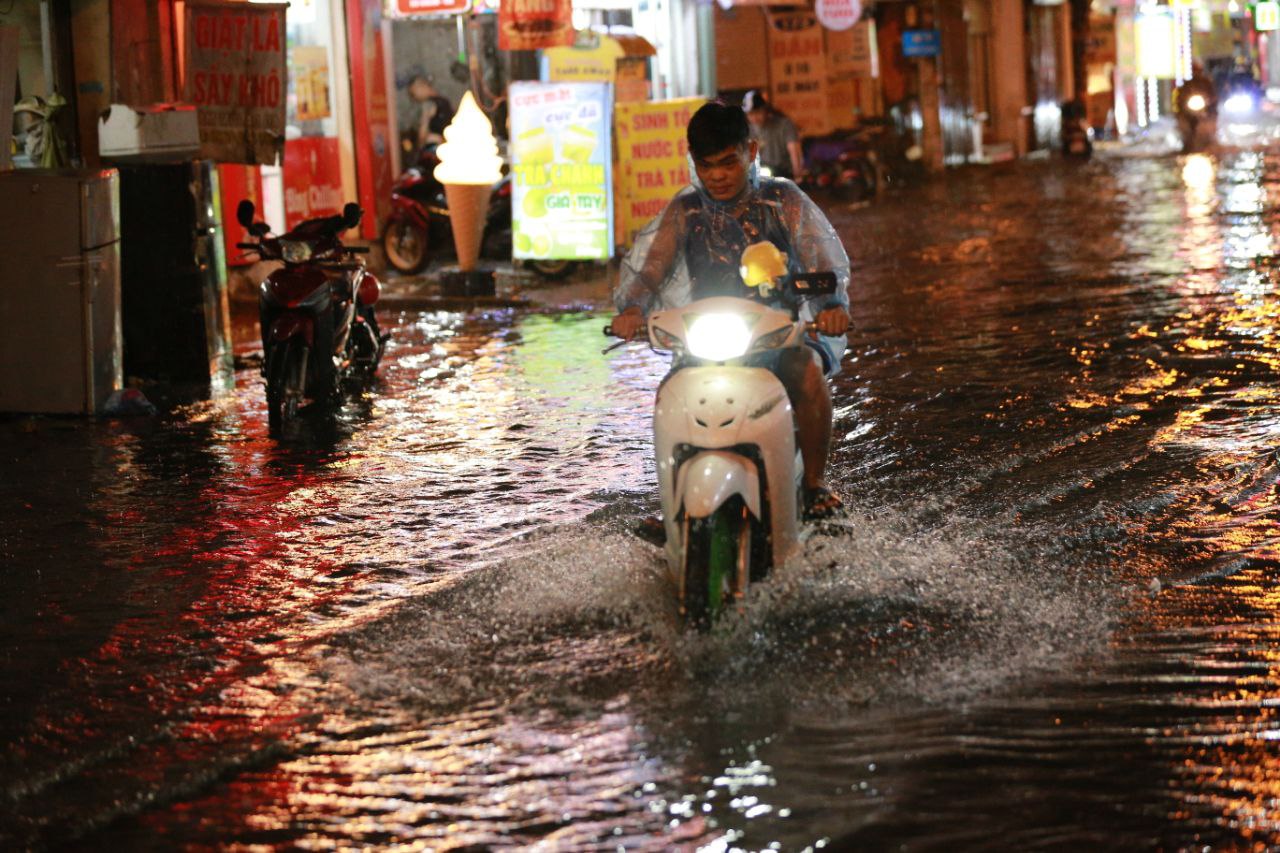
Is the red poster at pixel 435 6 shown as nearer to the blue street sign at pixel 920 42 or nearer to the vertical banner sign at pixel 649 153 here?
the vertical banner sign at pixel 649 153

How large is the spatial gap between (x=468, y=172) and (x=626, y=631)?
37.0 ft

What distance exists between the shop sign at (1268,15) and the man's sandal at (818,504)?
4574 cm

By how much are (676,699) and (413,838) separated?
100 cm

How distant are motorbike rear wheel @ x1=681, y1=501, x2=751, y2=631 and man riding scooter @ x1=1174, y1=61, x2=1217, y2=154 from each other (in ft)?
102

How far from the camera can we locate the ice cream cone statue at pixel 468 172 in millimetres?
15797

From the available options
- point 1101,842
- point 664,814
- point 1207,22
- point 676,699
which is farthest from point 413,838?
point 1207,22

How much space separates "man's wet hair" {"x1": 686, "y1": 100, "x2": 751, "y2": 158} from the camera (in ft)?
17.6

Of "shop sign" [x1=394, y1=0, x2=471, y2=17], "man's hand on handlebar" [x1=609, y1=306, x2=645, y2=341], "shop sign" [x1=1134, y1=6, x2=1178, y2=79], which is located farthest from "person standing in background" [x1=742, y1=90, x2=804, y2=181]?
"shop sign" [x1=1134, y1=6, x2=1178, y2=79]

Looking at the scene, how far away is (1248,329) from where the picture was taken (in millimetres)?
10570

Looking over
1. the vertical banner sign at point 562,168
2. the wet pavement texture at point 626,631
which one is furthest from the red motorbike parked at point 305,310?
the vertical banner sign at point 562,168

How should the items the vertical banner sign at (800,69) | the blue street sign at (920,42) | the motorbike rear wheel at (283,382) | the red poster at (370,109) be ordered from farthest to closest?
the blue street sign at (920,42) → the vertical banner sign at (800,69) → the red poster at (370,109) → the motorbike rear wheel at (283,382)

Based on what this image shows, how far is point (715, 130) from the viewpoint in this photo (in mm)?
5371

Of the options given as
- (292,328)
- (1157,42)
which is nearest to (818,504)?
(292,328)

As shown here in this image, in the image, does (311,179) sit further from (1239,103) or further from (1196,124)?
(1239,103)
